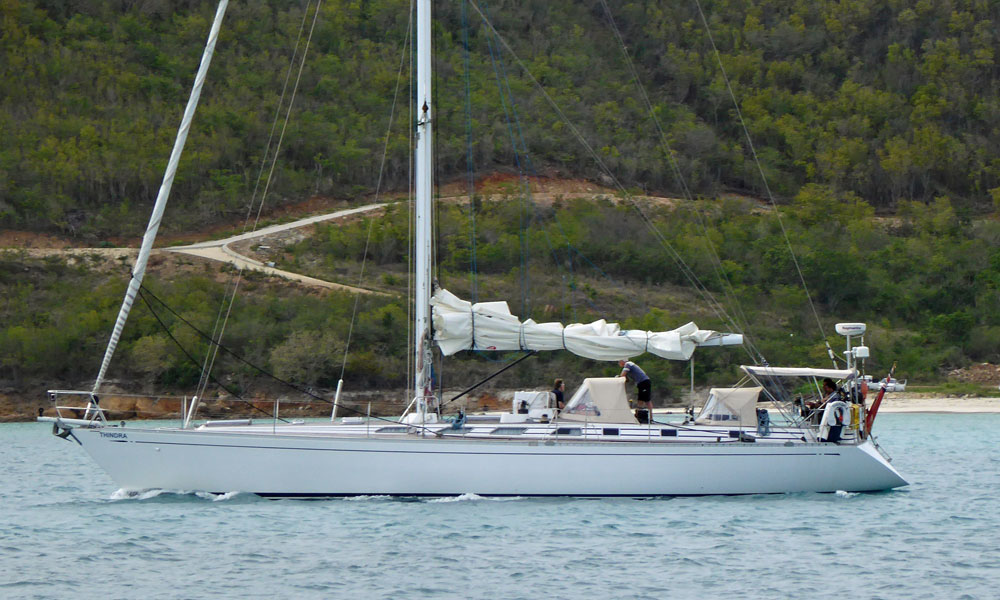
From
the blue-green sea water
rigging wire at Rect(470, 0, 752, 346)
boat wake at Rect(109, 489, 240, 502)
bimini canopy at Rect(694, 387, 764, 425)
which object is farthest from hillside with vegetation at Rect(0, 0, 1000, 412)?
the blue-green sea water

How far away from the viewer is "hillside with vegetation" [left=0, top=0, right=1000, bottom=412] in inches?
1764

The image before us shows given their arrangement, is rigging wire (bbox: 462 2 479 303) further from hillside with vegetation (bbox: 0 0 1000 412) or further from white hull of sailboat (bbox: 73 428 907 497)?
white hull of sailboat (bbox: 73 428 907 497)

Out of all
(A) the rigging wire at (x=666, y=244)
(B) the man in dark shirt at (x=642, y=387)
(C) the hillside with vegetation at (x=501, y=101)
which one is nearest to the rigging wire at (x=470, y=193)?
(A) the rigging wire at (x=666, y=244)

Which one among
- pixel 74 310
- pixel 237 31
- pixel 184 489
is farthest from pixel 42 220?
pixel 184 489

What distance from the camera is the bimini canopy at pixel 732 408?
19250mm

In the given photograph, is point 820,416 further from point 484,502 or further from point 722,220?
point 722,220

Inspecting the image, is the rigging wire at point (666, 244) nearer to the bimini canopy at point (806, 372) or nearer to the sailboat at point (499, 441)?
the bimini canopy at point (806, 372)

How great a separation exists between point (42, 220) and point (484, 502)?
4493cm

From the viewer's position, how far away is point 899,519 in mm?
17594

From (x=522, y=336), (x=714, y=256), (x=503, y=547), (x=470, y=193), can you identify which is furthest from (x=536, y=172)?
(x=503, y=547)

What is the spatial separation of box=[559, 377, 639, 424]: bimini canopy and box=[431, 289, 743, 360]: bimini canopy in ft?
1.62

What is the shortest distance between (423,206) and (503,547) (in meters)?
5.86

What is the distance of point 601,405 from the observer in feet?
62.0

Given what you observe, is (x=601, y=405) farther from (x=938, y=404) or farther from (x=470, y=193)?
(x=470, y=193)
